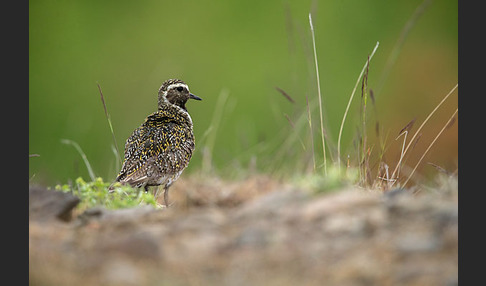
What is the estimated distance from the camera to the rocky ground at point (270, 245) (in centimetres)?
494

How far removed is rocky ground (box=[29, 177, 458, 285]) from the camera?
494cm

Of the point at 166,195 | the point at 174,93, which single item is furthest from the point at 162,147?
the point at 174,93

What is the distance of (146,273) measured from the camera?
498 cm

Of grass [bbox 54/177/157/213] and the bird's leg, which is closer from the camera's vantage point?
grass [bbox 54/177/157/213]

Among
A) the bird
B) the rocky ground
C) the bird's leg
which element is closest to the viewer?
the rocky ground

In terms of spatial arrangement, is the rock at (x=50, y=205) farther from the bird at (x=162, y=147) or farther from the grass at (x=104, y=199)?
the bird at (x=162, y=147)

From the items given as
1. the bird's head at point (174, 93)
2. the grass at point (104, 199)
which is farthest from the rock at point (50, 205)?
the bird's head at point (174, 93)

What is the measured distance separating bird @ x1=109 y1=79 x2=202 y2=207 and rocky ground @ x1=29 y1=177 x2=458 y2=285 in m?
3.27

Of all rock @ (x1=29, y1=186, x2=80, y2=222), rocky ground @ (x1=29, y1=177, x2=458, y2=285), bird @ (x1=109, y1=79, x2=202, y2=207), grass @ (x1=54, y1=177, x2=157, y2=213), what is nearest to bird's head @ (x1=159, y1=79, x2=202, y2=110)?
bird @ (x1=109, y1=79, x2=202, y2=207)

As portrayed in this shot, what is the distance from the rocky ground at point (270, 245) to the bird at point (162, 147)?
10.7 ft

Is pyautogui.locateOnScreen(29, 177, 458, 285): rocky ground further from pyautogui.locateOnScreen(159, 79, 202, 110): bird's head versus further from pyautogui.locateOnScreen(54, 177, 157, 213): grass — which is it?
pyautogui.locateOnScreen(159, 79, 202, 110): bird's head

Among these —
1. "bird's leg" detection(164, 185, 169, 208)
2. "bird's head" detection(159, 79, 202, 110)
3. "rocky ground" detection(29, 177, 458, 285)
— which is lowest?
"bird's leg" detection(164, 185, 169, 208)

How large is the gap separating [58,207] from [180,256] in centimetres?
174

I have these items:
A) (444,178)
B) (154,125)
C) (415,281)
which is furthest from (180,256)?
(154,125)
